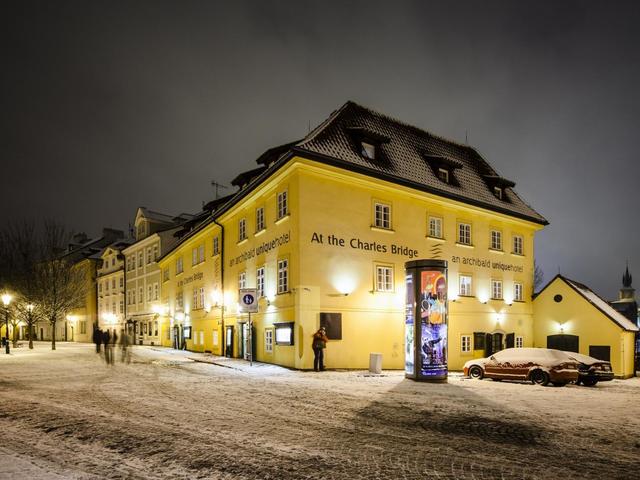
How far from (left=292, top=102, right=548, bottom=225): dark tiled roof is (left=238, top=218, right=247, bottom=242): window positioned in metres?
6.71

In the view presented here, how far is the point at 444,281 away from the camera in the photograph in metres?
17.5

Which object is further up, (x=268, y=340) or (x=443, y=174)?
(x=443, y=174)

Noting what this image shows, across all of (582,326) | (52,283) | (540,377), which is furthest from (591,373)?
(52,283)

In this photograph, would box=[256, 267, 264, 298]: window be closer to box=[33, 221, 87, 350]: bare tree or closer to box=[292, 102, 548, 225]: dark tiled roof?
box=[292, 102, 548, 225]: dark tiled roof

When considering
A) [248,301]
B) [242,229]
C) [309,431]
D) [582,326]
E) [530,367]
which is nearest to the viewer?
[309,431]

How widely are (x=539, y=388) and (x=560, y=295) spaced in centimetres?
1518

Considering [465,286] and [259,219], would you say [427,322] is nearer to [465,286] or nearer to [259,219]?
[465,286]

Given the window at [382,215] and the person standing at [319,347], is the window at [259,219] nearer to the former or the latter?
the window at [382,215]

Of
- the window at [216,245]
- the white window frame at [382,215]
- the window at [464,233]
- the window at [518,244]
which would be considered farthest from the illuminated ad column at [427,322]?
the window at [216,245]

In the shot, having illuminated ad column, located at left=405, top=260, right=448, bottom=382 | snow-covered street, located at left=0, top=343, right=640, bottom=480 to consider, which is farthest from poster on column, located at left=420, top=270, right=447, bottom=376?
snow-covered street, located at left=0, top=343, right=640, bottom=480

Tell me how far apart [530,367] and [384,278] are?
7.56 meters

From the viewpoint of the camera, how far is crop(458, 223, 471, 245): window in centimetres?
2684

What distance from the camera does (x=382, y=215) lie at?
23141 millimetres

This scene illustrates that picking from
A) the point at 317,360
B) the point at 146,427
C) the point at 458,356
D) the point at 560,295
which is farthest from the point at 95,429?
the point at 560,295
